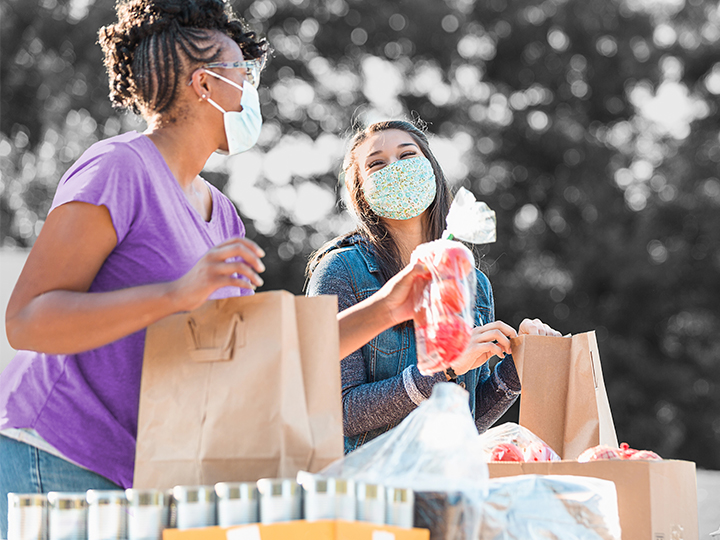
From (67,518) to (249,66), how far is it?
1.20 meters

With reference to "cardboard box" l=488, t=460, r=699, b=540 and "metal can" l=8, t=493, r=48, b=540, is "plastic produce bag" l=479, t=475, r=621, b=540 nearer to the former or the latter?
"cardboard box" l=488, t=460, r=699, b=540

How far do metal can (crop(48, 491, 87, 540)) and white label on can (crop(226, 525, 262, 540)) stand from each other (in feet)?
0.98

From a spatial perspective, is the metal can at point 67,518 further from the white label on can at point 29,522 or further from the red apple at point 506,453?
the red apple at point 506,453

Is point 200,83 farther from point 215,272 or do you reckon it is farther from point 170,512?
point 170,512

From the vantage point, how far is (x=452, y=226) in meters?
2.03

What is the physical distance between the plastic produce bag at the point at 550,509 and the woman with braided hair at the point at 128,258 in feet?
1.67

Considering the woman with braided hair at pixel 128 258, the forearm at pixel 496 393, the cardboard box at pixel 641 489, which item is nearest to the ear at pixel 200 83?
the woman with braided hair at pixel 128 258

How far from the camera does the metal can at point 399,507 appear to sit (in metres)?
1.47

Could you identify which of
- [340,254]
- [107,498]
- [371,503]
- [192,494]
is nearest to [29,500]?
[107,498]

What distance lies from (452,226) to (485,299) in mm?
1091

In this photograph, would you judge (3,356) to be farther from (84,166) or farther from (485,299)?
(84,166)

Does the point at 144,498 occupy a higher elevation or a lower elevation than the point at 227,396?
lower

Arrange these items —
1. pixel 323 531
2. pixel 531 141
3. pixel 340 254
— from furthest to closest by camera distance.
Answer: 1. pixel 531 141
2. pixel 340 254
3. pixel 323 531

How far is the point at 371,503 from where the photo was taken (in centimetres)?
146
